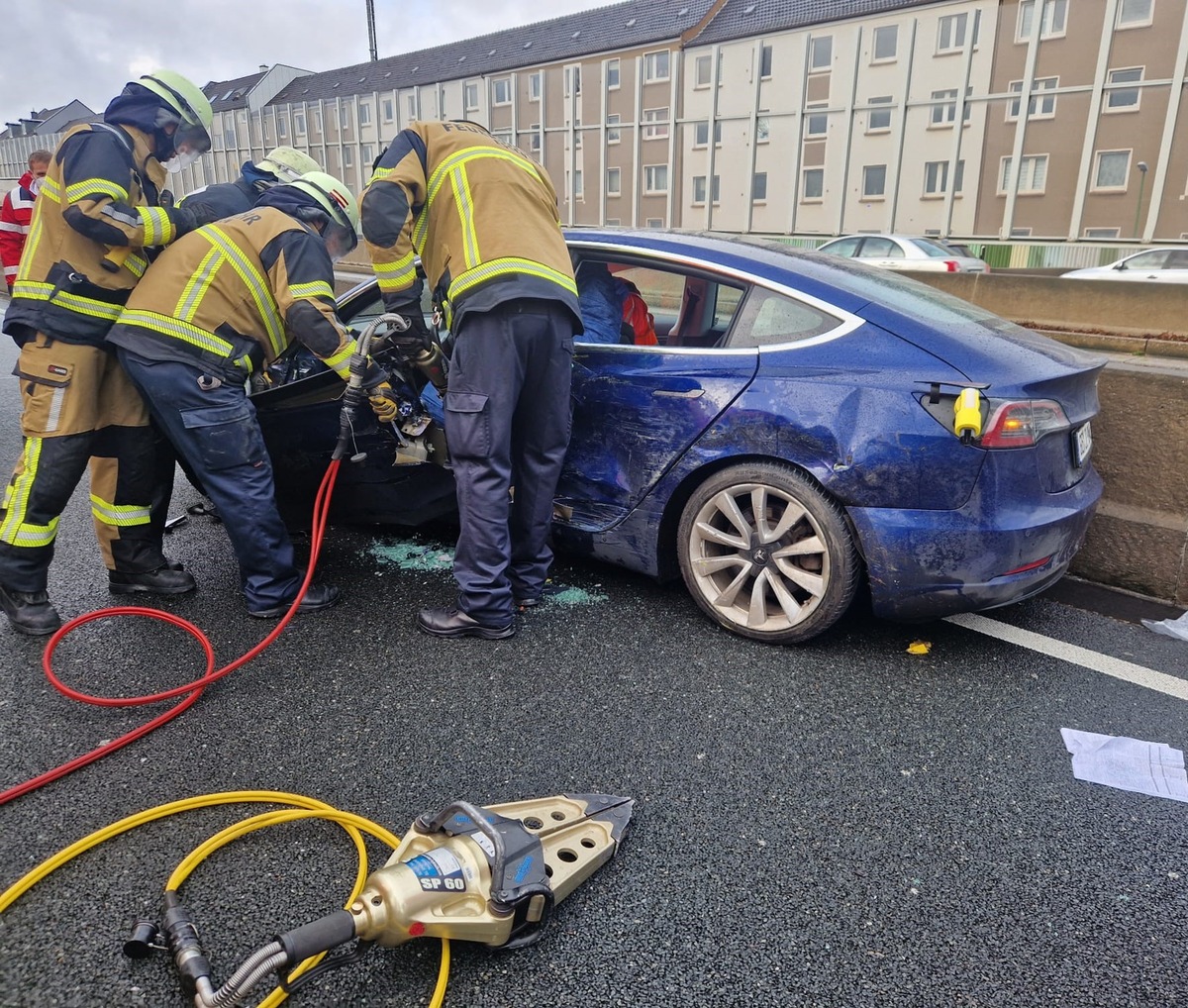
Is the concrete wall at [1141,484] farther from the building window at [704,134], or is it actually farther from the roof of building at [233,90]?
the roof of building at [233,90]

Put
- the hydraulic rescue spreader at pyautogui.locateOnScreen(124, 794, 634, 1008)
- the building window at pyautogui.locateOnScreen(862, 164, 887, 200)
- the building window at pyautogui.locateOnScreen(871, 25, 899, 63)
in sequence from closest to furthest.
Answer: the hydraulic rescue spreader at pyautogui.locateOnScreen(124, 794, 634, 1008)
the building window at pyautogui.locateOnScreen(871, 25, 899, 63)
the building window at pyautogui.locateOnScreen(862, 164, 887, 200)

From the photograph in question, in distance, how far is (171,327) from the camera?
120 inches

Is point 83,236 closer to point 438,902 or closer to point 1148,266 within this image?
point 438,902

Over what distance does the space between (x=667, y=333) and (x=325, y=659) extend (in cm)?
208

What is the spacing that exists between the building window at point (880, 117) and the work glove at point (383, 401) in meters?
15.7

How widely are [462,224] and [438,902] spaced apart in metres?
2.21

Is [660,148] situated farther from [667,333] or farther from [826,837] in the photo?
[826,837]

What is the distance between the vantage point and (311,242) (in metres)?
3.16

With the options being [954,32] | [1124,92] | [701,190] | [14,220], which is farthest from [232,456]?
[701,190]

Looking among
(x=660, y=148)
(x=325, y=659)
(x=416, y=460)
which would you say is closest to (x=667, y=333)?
(x=416, y=460)

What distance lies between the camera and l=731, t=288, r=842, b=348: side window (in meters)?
2.97

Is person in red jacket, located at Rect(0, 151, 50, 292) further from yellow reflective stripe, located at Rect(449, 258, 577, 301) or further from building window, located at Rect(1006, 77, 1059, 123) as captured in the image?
building window, located at Rect(1006, 77, 1059, 123)

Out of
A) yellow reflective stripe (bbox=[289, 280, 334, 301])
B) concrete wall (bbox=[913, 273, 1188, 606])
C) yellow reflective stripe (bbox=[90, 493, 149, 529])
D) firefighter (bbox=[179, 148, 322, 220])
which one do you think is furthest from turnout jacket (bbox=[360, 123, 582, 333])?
concrete wall (bbox=[913, 273, 1188, 606])

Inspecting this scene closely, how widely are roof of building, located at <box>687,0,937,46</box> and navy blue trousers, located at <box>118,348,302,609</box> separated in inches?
730
